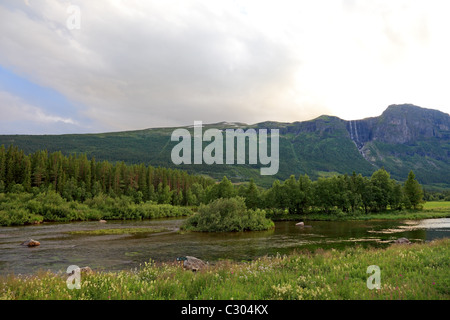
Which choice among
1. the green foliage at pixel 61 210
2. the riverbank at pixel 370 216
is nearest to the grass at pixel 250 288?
the green foliage at pixel 61 210

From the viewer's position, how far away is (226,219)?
59656 mm

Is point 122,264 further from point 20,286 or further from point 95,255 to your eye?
point 20,286

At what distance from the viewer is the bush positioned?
5919 cm

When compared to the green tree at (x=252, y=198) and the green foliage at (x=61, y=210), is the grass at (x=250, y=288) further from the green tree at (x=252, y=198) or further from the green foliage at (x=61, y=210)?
the green tree at (x=252, y=198)

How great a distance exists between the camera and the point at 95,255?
108 ft

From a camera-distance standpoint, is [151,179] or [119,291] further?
[151,179]

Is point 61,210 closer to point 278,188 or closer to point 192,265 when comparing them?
point 278,188

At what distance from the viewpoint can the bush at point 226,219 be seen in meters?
59.2

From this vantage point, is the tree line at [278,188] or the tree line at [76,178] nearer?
the tree line at [278,188]

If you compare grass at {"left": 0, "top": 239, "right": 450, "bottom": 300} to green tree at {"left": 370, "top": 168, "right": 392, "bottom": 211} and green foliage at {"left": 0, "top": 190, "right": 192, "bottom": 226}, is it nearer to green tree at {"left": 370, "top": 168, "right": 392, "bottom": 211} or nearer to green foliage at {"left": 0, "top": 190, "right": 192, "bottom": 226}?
green foliage at {"left": 0, "top": 190, "right": 192, "bottom": 226}

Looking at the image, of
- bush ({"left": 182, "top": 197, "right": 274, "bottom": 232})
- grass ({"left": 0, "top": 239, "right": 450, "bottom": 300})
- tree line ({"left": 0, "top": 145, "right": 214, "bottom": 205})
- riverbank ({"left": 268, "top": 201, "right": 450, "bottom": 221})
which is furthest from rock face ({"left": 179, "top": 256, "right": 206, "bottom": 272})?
tree line ({"left": 0, "top": 145, "right": 214, "bottom": 205})
